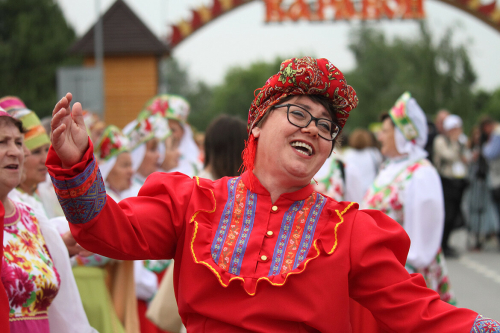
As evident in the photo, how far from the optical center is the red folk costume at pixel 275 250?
6.92 feet

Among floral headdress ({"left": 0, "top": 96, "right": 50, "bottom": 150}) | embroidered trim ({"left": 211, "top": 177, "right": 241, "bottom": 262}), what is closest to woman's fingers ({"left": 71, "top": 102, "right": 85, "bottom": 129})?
embroidered trim ({"left": 211, "top": 177, "right": 241, "bottom": 262})

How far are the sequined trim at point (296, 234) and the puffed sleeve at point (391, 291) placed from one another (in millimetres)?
157

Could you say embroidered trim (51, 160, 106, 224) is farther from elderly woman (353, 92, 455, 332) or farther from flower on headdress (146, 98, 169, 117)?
flower on headdress (146, 98, 169, 117)

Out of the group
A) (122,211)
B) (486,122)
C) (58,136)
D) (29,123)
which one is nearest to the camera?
(58,136)

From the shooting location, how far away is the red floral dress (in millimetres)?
2682

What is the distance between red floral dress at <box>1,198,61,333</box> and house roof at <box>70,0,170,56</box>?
60.4ft

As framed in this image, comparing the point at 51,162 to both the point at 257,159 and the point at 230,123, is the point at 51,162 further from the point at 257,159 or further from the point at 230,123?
the point at 230,123

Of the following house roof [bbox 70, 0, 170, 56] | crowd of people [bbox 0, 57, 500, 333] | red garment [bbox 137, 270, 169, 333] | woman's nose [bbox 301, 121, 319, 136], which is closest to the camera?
crowd of people [bbox 0, 57, 500, 333]

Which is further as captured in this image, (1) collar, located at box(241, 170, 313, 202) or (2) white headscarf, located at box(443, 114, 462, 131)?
(2) white headscarf, located at box(443, 114, 462, 131)

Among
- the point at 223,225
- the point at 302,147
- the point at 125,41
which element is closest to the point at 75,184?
the point at 223,225

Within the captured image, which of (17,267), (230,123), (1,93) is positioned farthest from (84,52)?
(17,267)

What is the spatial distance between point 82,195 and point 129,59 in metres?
19.8

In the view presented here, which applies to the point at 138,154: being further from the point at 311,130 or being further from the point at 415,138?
the point at 311,130

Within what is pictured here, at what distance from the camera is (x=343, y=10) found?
981 inches
